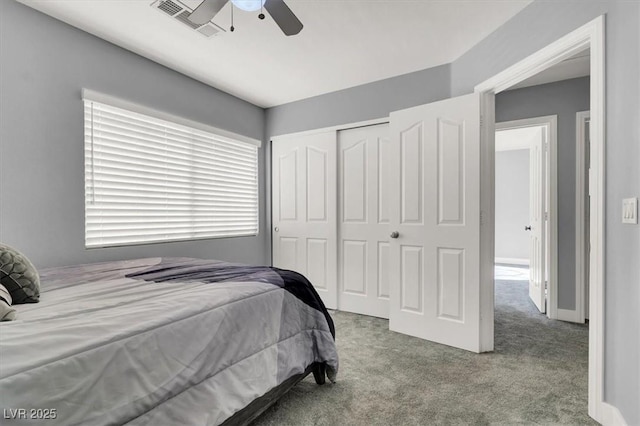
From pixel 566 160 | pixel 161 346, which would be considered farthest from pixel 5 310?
pixel 566 160

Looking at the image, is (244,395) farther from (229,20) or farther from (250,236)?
(250,236)

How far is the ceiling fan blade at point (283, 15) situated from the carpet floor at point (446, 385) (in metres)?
2.13

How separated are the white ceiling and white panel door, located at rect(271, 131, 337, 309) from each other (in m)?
0.82

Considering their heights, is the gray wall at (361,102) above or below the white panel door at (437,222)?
above

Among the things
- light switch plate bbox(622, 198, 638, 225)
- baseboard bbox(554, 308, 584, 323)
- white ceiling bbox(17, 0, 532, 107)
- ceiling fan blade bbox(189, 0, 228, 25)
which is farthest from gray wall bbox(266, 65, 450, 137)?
baseboard bbox(554, 308, 584, 323)

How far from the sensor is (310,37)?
255cm

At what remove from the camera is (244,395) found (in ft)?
4.60

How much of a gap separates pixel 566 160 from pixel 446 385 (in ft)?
9.04

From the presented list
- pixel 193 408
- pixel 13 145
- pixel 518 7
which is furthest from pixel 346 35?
pixel 193 408

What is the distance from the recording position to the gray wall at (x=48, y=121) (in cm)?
207

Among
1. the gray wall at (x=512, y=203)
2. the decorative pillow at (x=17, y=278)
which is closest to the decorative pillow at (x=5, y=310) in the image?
the decorative pillow at (x=17, y=278)

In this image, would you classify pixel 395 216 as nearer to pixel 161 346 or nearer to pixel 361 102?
pixel 361 102

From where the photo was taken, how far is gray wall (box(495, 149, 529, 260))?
712cm

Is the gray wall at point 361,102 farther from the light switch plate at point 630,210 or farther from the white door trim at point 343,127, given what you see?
the light switch plate at point 630,210
